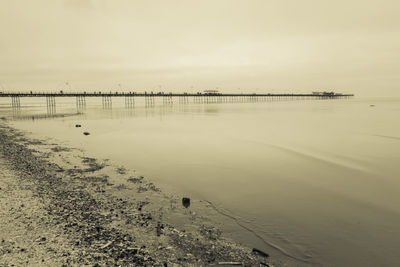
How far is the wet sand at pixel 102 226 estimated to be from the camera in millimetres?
5820

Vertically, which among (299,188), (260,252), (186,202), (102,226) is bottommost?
(299,188)

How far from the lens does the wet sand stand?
5.82 m

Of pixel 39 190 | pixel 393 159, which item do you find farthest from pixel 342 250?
pixel 393 159

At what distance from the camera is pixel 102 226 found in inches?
→ 285

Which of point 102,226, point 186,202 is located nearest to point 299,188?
point 186,202

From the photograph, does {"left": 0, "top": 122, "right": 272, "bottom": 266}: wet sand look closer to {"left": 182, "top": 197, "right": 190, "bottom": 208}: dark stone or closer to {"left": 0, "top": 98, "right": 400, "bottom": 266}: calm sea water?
{"left": 182, "top": 197, "right": 190, "bottom": 208}: dark stone

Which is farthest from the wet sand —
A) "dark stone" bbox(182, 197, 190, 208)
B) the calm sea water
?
the calm sea water

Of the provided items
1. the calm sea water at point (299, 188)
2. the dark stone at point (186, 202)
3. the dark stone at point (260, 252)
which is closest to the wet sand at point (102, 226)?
the dark stone at point (260, 252)

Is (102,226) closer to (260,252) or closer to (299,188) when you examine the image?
(260,252)

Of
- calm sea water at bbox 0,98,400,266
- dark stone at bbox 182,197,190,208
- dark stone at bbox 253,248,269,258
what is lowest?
calm sea water at bbox 0,98,400,266

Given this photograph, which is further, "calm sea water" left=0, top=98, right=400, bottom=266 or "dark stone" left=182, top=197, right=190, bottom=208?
"dark stone" left=182, top=197, right=190, bottom=208

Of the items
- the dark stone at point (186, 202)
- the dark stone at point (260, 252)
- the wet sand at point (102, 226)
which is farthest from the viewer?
the dark stone at point (186, 202)

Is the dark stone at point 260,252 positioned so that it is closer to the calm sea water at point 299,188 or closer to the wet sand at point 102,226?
the wet sand at point 102,226

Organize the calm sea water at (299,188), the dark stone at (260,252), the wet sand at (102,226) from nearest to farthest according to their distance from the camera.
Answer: the wet sand at (102,226) → the dark stone at (260,252) → the calm sea water at (299,188)
